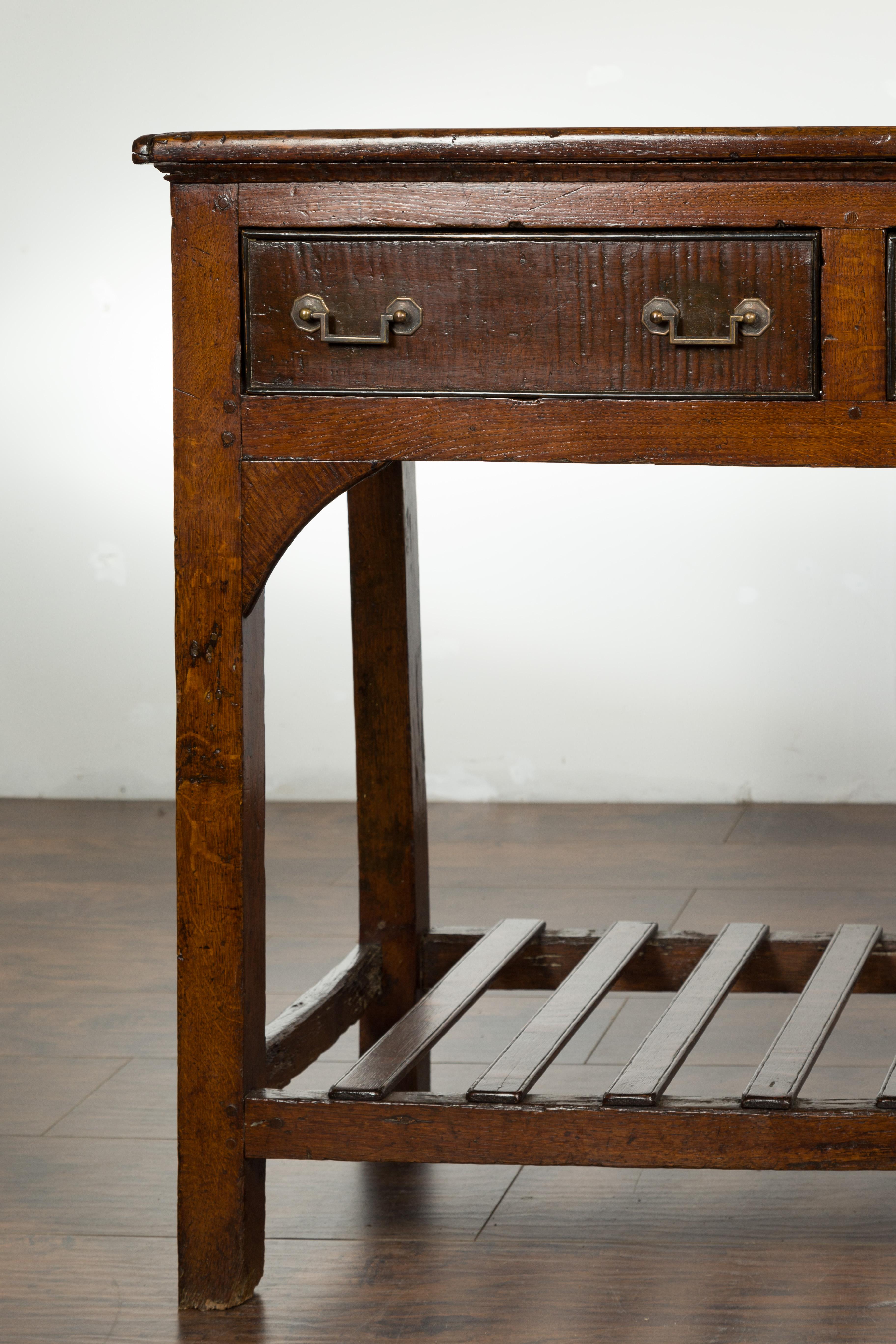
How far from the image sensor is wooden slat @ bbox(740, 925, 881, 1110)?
137cm

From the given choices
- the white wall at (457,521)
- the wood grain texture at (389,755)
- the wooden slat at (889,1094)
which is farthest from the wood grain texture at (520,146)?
the white wall at (457,521)

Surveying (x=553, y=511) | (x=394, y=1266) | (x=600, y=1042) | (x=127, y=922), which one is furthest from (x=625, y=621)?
(x=394, y=1266)

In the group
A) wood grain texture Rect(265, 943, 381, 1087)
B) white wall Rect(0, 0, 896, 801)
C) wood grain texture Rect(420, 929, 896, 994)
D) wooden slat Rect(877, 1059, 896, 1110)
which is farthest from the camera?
white wall Rect(0, 0, 896, 801)

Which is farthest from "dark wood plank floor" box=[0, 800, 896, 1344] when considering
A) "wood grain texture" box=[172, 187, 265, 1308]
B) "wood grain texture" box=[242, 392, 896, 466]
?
"wood grain texture" box=[242, 392, 896, 466]

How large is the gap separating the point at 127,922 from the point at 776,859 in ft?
3.92

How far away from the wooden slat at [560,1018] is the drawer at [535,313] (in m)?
0.58

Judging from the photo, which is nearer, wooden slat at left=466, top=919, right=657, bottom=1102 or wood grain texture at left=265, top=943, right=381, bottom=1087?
wooden slat at left=466, top=919, right=657, bottom=1102

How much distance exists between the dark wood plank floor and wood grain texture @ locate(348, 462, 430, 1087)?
6.6 inches

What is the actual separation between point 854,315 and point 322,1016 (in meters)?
0.89

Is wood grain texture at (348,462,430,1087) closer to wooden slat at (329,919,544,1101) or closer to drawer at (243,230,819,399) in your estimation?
wooden slat at (329,919,544,1101)

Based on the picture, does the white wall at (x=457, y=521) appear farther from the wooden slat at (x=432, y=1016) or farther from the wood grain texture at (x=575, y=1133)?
the wood grain texture at (x=575, y=1133)

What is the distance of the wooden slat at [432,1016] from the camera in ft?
4.62

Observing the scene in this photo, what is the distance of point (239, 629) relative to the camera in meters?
1.38

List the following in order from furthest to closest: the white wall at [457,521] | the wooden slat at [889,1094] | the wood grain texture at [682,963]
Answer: the white wall at [457,521] < the wood grain texture at [682,963] < the wooden slat at [889,1094]
